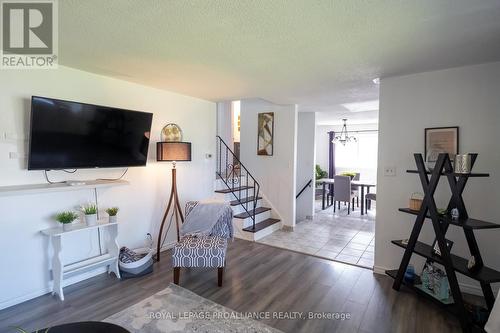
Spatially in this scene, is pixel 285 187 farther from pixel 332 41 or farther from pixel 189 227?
pixel 332 41

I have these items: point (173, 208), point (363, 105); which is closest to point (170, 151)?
point (173, 208)

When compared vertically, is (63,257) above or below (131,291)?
above

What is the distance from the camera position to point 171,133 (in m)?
3.79

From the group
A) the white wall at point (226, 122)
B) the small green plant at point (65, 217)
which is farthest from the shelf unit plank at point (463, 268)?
the white wall at point (226, 122)

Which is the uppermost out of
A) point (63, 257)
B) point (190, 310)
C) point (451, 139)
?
point (451, 139)

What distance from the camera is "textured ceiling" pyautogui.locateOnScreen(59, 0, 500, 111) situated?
1614 millimetres

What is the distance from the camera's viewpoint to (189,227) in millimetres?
3232

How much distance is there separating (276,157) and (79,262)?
11.6 feet

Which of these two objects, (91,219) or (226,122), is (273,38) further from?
(226,122)

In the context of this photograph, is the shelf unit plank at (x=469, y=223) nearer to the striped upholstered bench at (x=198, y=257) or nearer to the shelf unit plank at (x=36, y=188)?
the striped upholstered bench at (x=198, y=257)

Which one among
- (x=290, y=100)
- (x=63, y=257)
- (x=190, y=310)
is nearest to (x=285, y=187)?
(x=290, y=100)

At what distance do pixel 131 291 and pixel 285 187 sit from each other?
3.18 meters

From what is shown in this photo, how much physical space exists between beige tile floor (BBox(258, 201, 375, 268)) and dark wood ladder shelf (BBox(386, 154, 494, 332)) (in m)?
0.91

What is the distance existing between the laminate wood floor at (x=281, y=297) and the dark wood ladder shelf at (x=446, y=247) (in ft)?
0.52
